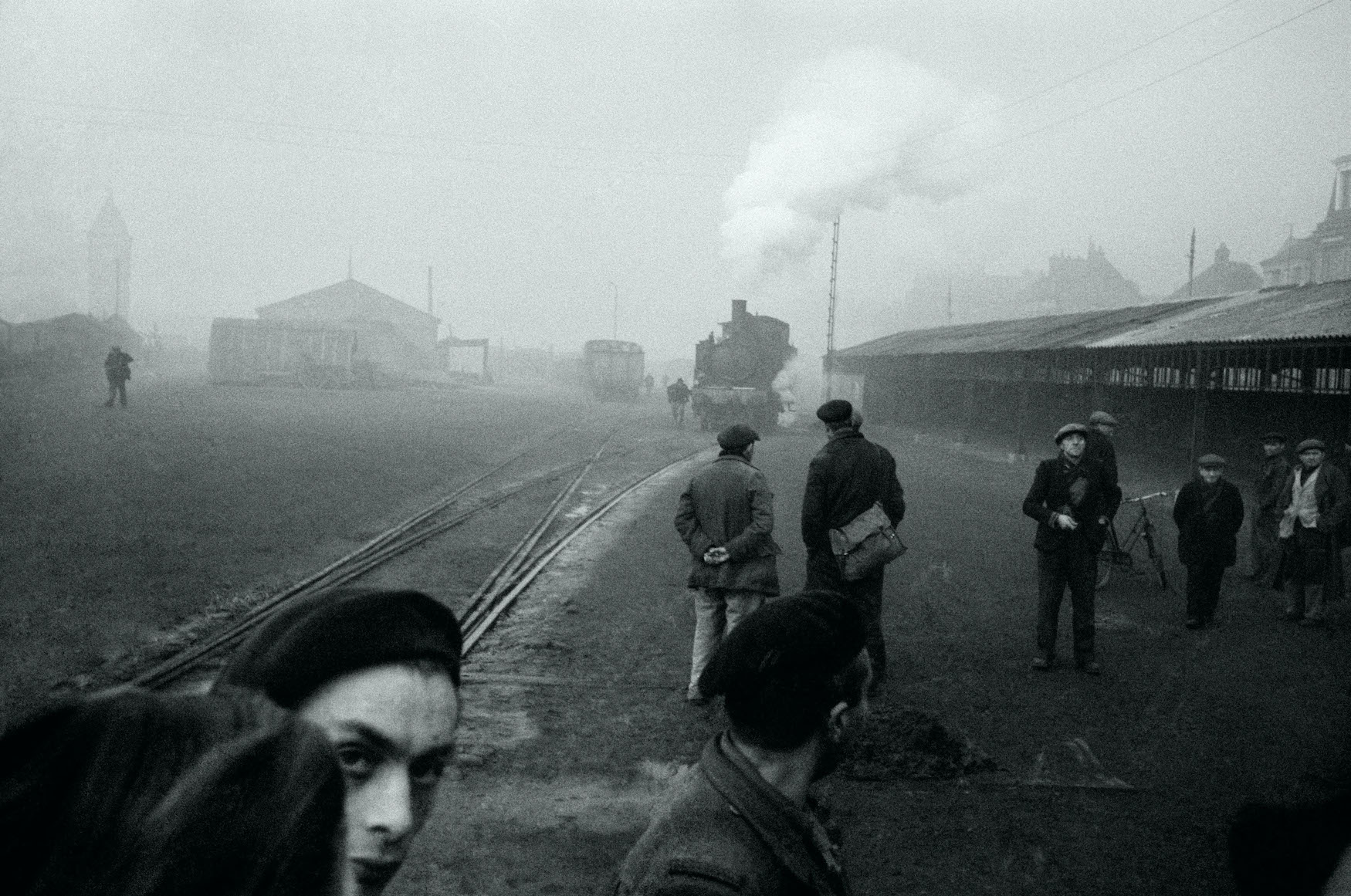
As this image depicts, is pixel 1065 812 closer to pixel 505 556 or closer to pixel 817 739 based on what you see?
pixel 817 739

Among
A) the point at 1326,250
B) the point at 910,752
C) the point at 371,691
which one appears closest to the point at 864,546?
the point at 910,752

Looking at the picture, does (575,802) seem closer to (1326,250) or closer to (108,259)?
(1326,250)

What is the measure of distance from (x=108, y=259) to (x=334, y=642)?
10338 cm

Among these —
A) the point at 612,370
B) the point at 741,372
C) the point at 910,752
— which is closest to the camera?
the point at 910,752

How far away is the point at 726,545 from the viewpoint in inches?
257

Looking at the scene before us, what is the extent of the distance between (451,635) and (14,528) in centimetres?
1125

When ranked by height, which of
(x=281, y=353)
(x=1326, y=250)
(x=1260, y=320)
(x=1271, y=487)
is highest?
(x=1326, y=250)

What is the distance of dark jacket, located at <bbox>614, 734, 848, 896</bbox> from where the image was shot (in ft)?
5.79

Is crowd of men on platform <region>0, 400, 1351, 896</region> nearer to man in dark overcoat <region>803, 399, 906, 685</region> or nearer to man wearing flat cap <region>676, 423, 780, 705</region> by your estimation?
man wearing flat cap <region>676, 423, 780, 705</region>

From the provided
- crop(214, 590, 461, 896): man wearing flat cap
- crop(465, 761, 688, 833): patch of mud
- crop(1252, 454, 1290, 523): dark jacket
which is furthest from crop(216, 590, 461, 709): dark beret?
crop(1252, 454, 1290, 523): dark jacket

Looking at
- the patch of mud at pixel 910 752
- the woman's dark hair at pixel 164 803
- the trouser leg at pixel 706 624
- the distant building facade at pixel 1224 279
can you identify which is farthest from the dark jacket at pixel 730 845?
the distant building facade at pixel 1224 279

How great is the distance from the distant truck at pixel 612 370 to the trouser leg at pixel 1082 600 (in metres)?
40.4

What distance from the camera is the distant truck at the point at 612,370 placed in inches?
1869

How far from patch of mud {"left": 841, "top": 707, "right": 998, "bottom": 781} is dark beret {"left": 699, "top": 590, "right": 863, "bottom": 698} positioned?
11.6 ft
